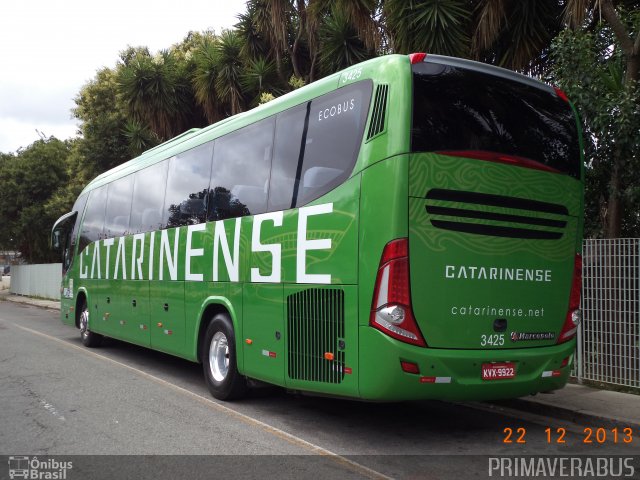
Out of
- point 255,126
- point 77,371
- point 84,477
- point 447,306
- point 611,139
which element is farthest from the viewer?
point 77,371

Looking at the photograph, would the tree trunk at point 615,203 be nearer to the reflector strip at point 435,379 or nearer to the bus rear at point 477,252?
the bus rear at point 477,252

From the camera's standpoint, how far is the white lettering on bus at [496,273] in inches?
216

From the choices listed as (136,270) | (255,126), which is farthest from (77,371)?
(255,126)

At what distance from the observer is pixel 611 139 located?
336 inches

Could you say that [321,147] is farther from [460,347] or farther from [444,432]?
[444,432]

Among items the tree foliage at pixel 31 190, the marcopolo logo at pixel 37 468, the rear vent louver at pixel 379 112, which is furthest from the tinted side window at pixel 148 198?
the tree foliage at pixel 31 190

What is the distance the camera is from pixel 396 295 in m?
5.27

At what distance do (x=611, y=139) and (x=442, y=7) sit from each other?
393cm

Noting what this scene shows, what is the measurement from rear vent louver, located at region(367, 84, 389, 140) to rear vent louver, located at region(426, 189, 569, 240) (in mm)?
756

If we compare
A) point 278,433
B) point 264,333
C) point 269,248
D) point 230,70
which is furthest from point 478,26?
point 230,70

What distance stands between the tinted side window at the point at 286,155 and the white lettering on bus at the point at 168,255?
2728 millimetres

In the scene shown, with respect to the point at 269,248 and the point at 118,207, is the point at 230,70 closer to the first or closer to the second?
the point at 118,207

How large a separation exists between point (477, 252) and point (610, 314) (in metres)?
3.52

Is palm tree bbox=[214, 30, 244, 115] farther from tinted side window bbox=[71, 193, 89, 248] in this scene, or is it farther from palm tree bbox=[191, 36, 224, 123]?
tinted side window bbox=[71, 193, 89, 248]
